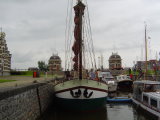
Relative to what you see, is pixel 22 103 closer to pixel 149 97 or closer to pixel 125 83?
pixel 149 97

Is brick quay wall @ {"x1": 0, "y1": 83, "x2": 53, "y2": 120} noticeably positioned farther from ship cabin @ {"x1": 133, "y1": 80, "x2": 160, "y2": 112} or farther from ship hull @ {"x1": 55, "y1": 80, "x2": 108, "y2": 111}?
ship cabin @ {"x1": 133, "y1": 80, "x2": 160, "y2": 112}

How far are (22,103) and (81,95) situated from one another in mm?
7760

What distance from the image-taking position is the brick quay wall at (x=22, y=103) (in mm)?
12414

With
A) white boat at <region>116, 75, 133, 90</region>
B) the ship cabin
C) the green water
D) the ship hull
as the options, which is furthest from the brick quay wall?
white boat at <region>116, 75, 133, 90</region>

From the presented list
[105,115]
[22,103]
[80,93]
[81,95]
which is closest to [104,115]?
[105,115]

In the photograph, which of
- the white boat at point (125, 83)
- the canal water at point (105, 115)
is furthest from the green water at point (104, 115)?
the white boat at point (125, 83)

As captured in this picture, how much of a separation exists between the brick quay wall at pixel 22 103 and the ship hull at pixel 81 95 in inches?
88.1

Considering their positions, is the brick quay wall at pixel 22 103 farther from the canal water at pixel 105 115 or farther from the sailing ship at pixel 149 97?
the sailing ship at pixel 149 97

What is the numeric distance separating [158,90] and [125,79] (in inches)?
893

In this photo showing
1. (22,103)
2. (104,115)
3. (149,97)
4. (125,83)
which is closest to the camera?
(22,103)

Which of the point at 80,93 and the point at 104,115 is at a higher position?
the point at 80,93

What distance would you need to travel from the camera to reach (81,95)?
2223 cm

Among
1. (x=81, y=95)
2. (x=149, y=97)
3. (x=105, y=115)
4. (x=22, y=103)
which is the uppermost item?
(x=22, y=103)

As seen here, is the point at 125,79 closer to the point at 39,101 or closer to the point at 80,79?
the point at 80,79
